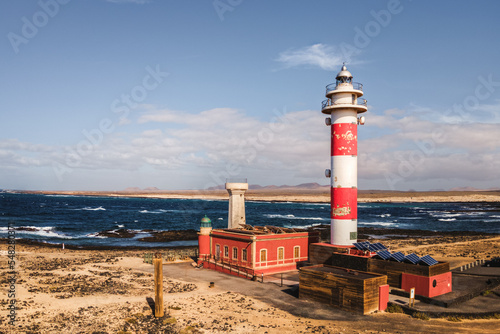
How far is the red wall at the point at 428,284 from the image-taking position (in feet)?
73.1

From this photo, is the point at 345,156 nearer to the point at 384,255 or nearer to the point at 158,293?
the point at 384,255

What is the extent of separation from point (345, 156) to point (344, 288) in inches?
429

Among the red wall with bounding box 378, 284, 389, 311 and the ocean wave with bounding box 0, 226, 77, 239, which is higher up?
the red wall with bounding box 378, 284, 389, 311

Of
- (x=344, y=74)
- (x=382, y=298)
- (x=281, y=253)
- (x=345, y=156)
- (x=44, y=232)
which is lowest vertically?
(x=44, y=232)

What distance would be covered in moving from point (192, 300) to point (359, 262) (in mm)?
11900

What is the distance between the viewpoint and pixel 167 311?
21.6 meters

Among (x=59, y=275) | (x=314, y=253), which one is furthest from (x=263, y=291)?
(x=59, y=275)

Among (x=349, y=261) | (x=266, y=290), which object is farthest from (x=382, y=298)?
(x=266, y=290)

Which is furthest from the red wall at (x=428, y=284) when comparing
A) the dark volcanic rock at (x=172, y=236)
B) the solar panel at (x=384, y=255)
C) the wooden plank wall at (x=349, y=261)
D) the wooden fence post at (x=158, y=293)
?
the dark volcanic rock at (x=172, y=236)

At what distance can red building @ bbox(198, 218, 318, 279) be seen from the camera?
3097cm

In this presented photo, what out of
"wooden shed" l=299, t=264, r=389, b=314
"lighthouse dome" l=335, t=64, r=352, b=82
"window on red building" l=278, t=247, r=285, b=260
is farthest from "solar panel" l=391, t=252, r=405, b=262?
"lighthouse dome" l=335, t=64, r=352, b=82

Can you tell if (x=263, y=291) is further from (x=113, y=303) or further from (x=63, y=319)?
(x=63, y=319)

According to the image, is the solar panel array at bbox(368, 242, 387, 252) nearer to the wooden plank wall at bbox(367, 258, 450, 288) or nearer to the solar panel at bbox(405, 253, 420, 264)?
the wooden plank wall at bbox(367, 258, 450, 288)

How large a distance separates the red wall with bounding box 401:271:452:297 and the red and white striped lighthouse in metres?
6.11
